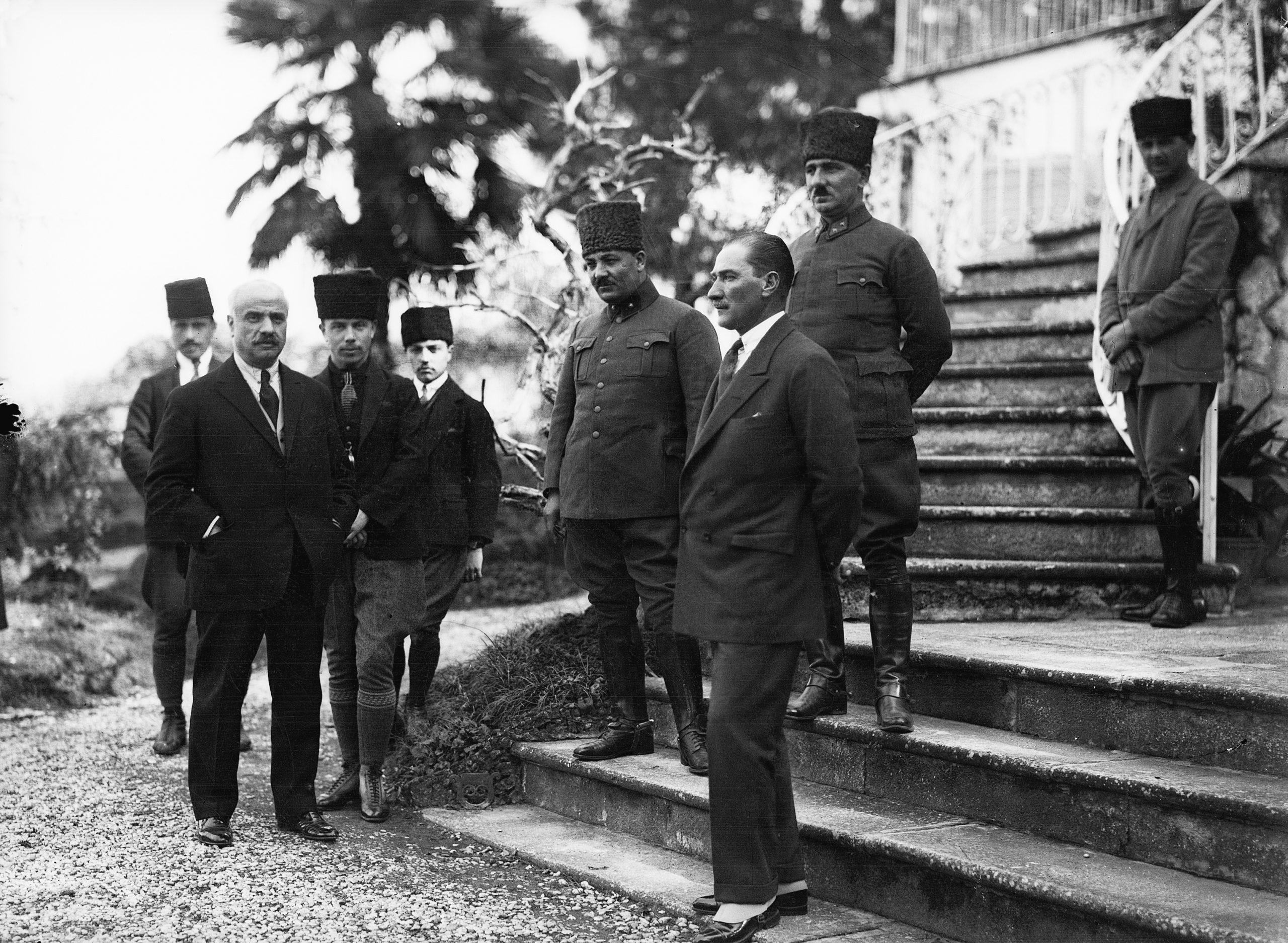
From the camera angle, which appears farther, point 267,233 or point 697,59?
point 697,59

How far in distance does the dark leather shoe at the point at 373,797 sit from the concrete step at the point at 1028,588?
7.02 feet

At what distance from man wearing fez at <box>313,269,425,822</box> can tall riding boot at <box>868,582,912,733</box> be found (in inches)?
69.8

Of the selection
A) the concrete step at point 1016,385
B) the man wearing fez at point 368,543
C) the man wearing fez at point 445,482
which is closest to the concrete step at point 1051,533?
the concrete step at point 1016,385

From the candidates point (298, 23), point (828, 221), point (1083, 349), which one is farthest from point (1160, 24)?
point (298, 23)

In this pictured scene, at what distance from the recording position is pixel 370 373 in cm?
538

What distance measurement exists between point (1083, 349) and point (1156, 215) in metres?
1.83

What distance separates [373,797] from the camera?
5.23 m

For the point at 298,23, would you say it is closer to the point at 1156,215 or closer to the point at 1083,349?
the point at 1083,349

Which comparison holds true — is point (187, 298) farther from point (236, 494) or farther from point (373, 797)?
point (373, 797)

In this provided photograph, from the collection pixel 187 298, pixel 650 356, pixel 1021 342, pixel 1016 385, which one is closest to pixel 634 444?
pixel 650 356

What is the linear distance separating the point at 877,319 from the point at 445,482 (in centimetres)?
196

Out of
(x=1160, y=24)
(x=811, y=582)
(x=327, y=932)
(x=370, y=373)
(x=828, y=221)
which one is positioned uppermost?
(x=1160, y=24)

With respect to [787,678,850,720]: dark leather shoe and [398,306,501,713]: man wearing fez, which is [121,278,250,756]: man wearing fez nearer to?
[398,306,501,713]: man wearing fez

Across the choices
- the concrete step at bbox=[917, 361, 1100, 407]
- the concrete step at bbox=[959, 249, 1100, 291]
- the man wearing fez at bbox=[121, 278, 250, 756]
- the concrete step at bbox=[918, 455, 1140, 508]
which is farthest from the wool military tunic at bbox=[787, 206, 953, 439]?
the concrete step at bbox=[959, 249, 1100, 291]
